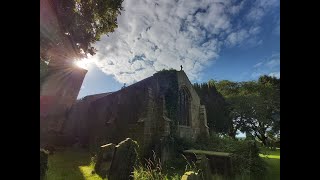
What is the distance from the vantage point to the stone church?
56.6 feet

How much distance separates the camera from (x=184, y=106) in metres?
20.4

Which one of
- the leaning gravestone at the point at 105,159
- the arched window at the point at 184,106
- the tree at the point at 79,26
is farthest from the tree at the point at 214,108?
the tree at the point at 79,26

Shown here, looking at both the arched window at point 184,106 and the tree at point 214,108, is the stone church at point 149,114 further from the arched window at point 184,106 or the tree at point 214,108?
the tree at point 214,108

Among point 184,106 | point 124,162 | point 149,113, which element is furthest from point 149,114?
point 124,162

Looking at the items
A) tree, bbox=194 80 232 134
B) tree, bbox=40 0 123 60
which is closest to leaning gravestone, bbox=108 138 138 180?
tree, bbox=40 0 123 60

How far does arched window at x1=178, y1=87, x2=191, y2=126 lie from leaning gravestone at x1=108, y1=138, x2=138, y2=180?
12.1m

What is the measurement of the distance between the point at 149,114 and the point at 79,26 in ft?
28.5

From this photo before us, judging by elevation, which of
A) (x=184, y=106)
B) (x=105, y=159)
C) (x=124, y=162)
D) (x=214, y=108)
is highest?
(x=214, y=108)

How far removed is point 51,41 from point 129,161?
576cm

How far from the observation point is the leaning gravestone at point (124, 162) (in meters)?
7.32

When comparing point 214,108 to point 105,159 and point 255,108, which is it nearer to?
point 255,108
